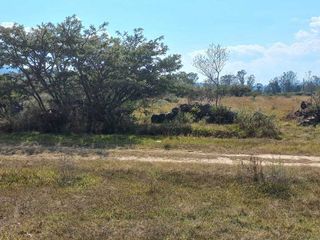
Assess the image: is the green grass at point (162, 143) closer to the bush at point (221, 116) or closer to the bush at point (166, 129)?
the bush at point (166, 129)

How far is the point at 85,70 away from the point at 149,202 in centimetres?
1235

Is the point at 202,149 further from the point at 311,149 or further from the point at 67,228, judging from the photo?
the point at 67,228

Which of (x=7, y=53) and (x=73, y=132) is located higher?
(x=7, y=53)

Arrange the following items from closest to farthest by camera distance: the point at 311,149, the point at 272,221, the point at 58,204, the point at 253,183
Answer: the point at 272,221 → the point at 58,204 → the point at 253,183 → the point at 311,149

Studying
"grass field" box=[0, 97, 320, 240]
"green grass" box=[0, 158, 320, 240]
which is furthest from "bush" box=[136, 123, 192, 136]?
"green grass" box=[0, 158, 320, 240]

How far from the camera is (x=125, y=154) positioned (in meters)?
15.4

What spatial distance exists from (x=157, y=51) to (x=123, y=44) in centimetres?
171

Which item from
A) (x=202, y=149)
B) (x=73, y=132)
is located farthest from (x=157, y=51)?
(x=202, y=149)

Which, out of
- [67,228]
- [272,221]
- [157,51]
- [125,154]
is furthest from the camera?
[157,51]

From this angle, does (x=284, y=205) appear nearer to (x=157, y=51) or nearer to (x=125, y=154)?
(x=125, y=154)

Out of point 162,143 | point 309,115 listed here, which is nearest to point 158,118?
point 162,143

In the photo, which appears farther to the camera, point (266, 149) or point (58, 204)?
point (266, 149)

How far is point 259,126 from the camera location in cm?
2039

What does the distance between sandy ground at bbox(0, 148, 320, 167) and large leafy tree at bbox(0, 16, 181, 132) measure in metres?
5.55
